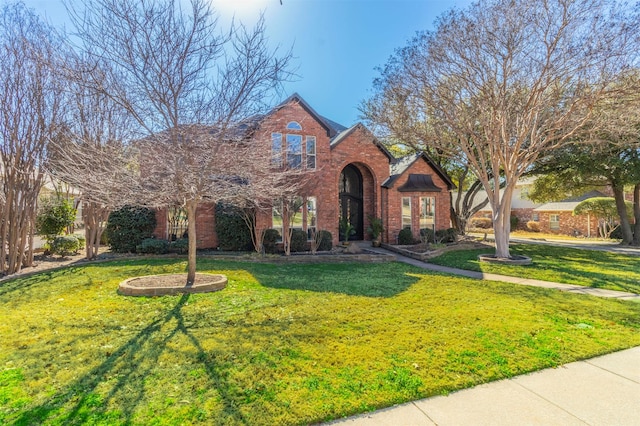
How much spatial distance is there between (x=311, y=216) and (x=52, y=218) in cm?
1103

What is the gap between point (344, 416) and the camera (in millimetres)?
3115

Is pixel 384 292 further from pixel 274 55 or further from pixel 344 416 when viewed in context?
pixel 274 55

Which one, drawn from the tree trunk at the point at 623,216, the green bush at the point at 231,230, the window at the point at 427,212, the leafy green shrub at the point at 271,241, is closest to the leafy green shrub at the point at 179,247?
the green bush at the point at 231,230

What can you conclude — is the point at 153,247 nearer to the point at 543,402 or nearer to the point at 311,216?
the point at 311,216

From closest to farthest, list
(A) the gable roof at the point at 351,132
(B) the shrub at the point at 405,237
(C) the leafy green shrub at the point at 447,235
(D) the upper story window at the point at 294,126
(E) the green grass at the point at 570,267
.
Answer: (E) the green grass at the point at 570,267 < (D) the upper story window at the point at 294,126 < (A) the gable roof at the point at 351,132 < (B) the shrub at the point at 405,237 < (C) the leafy green shrub at the point at 447,235

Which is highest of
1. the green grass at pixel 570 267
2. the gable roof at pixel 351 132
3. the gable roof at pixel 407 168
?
the gable roof at pixel 351 132

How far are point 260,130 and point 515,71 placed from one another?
9.26 metres

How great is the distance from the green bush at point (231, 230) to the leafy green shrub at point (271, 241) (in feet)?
2.84

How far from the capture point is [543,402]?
338 cm

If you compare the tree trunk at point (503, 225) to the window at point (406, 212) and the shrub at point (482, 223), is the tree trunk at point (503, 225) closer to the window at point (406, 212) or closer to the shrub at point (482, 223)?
the window at point (406, 212)

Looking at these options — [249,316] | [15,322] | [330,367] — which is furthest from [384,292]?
[15,322]

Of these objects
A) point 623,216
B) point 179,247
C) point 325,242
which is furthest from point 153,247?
point 623,216

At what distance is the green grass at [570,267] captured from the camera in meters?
9.52

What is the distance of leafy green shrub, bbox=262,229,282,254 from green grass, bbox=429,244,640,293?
22.4ft
